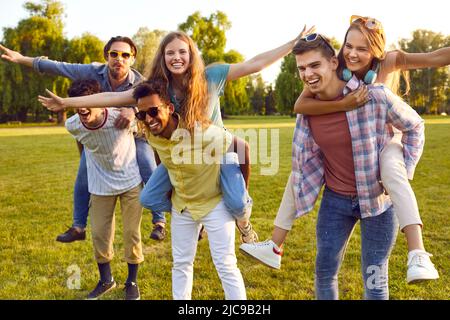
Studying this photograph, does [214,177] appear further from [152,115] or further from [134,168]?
[134,168]

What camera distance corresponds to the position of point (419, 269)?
7.97 feet

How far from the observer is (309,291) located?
4.09 metres

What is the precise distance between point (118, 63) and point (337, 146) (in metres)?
2.16

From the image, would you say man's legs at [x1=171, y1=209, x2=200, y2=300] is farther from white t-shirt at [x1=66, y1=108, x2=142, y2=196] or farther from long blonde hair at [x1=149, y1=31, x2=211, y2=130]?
white t-shirt at [x1=66, y1=108, x2=142, y2=196]

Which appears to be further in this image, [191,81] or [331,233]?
[191,81]

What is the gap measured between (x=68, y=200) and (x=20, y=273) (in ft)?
12.5

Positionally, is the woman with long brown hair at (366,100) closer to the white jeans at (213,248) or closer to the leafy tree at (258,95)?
the white jeans at (213,248)

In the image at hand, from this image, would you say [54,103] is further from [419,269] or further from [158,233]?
[419,269]

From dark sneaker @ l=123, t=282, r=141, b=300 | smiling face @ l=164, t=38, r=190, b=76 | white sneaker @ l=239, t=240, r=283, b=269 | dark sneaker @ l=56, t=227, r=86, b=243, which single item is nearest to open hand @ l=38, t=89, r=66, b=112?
smiling face @ l=164, t=38, r=190, b=76

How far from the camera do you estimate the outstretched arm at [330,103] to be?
8.42 ft

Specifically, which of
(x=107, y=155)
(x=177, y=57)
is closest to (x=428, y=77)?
(x=107, y=155)

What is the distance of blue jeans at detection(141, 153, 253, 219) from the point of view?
288 centimetres
